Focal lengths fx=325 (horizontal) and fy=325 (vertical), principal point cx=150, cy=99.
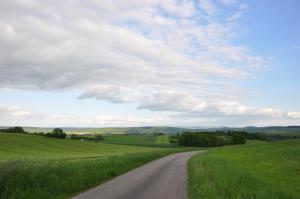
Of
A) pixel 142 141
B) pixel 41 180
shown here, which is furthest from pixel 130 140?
pixel 41 180

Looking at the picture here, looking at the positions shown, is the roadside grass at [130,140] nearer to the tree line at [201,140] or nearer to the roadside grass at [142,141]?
the roadside grass at [142,141]

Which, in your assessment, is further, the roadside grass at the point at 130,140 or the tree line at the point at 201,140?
the roadside grass at the point at 130,140

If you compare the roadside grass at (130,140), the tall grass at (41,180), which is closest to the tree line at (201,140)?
the roadside grass at (130,140)

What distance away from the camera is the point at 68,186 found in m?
15.1

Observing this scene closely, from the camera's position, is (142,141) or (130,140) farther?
(130,140)

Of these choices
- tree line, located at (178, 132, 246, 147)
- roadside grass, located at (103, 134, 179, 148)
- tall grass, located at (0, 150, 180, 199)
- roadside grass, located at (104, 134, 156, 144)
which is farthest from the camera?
roadside grass, located at (104, 134, 156, 144)

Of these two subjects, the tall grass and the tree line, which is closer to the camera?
the tall grass

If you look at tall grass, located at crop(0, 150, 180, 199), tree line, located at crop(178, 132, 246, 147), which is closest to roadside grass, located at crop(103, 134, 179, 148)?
tree line, located at crop(178, 132, 246, 147)

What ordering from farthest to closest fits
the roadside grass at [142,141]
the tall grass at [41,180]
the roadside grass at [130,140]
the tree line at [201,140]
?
the roadside grass at [130,140]
the tree line at [201,140]
the roadside grass at [142,141]
the tall grass at [41,180]

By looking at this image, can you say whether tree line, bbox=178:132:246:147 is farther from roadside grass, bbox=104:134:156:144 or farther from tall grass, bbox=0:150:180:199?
tall grass, bbox=0:150:180:199

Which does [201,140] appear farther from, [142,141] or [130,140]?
[130,140]

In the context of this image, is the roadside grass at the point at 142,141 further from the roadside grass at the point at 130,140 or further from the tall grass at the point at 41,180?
the tall grass at the point at 41,180

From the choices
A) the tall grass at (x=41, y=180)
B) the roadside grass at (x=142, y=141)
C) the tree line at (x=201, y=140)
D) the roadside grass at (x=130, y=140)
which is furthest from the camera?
the roadside grass at (x=130, y=140)

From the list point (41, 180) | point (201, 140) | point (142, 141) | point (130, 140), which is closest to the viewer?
point (41, 180)
